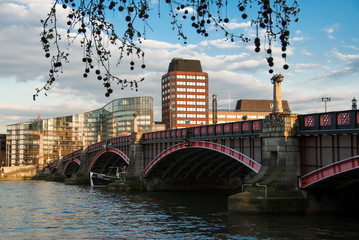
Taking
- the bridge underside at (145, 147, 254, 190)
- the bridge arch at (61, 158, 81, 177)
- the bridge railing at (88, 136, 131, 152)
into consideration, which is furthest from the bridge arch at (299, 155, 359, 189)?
the bridge arch at (61, 158, 81, 177)

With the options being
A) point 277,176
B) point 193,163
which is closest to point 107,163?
point 193,163

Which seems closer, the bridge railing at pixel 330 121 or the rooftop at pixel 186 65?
the bridge railing at pixel 330 121

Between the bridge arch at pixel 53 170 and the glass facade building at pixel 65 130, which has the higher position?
the glass facade building at pixel 65 130

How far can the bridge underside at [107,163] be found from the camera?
91.8 metres

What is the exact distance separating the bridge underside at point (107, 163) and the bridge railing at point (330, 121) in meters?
62.6

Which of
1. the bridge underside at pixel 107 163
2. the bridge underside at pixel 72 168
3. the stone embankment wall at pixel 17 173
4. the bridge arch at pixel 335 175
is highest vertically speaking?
the bridge arch at pixel 335 175

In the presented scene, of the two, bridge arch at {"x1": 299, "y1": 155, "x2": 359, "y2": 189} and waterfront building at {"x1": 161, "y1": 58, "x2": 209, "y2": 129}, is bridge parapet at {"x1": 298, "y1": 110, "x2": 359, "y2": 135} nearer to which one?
bridge arch at {"x1": 299, "y1": 155, "x2": 359, "y2": 189}

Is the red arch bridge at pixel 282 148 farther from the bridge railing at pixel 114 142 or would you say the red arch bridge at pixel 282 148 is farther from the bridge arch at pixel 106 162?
the bridge arch at pixel 106 162

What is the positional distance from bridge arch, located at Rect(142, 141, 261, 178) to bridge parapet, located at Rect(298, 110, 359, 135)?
1254cm

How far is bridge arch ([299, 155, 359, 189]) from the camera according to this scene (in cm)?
2694

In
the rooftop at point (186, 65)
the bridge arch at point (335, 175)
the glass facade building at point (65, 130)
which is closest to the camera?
the bridge arch at point (335, 175)

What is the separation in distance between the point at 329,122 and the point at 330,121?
0.11 metres

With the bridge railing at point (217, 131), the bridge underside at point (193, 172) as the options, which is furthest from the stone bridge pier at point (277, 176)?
the bridge underside at point (193, 172)

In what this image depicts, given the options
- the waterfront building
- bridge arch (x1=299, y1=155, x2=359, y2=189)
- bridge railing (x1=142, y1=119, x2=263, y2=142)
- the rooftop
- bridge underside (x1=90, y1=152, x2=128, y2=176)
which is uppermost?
the rooftop
